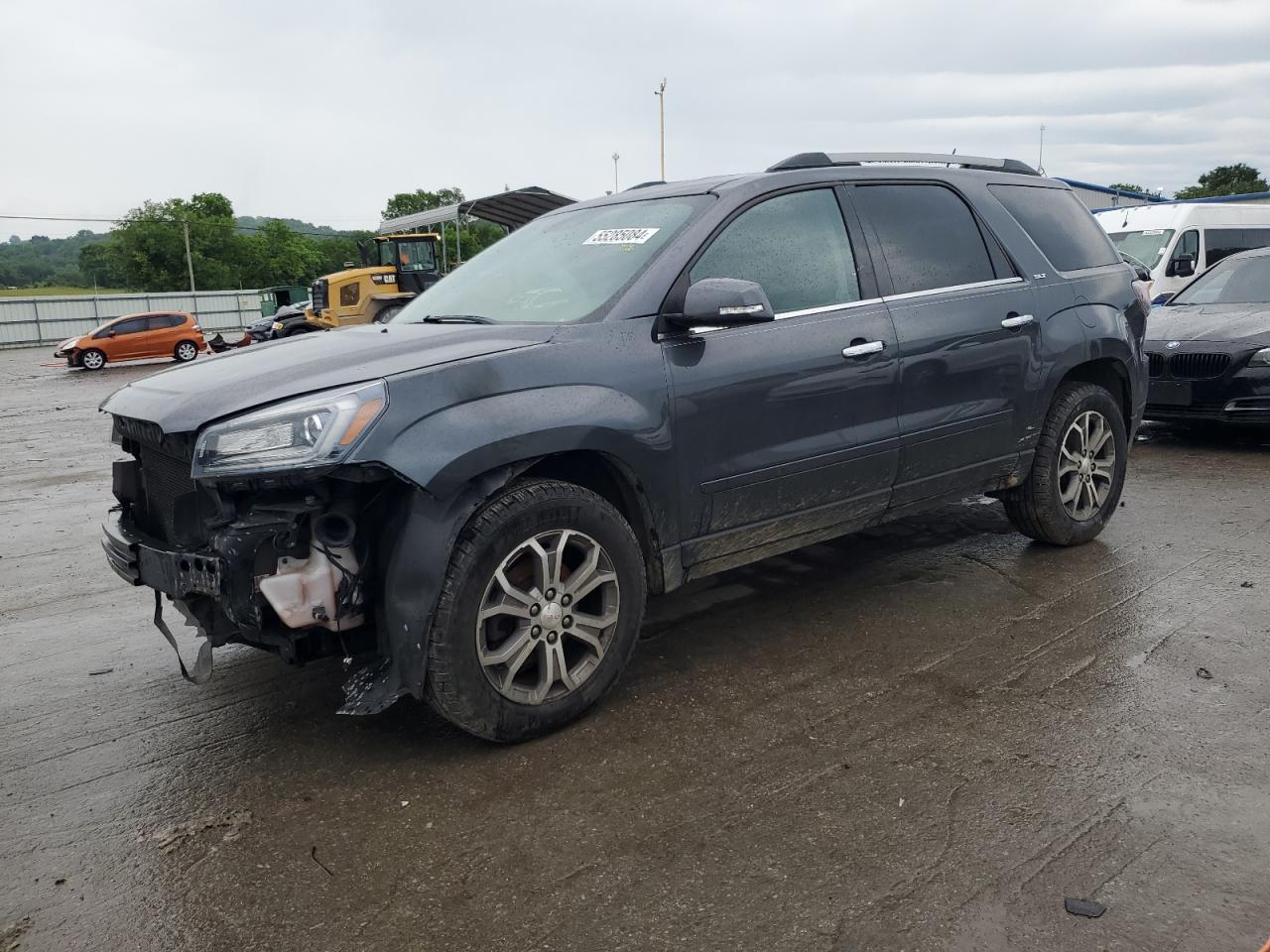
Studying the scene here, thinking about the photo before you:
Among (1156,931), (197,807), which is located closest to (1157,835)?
(1156,931)

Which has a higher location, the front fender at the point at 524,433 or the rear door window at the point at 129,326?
the front fender at the point at 524,433

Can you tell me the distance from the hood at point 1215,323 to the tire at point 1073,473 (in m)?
3.69

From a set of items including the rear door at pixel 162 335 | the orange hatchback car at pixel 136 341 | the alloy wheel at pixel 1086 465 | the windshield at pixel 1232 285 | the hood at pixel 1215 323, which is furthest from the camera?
the rear door at pixel 162 335

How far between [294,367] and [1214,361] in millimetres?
7566

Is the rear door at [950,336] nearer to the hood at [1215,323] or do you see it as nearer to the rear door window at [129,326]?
the hood at [1215,323]

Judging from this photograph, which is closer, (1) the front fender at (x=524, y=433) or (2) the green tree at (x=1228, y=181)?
(1) the front fender at (x=524, y=433)

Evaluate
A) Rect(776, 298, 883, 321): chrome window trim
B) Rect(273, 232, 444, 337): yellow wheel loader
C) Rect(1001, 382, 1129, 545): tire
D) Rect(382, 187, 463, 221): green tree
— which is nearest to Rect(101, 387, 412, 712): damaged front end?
Rect(776, 298, 883, 321): chrome window trim

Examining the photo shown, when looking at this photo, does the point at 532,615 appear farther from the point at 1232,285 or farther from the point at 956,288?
the point at 1232,285

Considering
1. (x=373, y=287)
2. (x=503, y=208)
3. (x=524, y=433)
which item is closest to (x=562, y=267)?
(x=524, y=433)

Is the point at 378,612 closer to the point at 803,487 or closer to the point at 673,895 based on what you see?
the point at 673,895

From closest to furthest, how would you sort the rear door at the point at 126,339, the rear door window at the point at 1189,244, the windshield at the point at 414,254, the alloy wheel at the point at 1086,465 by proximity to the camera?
the alloy wheel at the point at 1086,465, the rear door window at the point at 1189,244, the windshield at the point at 414,254, the rear door at the point at 126,339

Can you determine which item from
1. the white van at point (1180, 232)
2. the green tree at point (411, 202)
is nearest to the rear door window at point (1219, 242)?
the white van at point (1180, 232)

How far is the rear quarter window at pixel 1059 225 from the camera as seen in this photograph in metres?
5.25

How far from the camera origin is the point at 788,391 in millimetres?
4016
